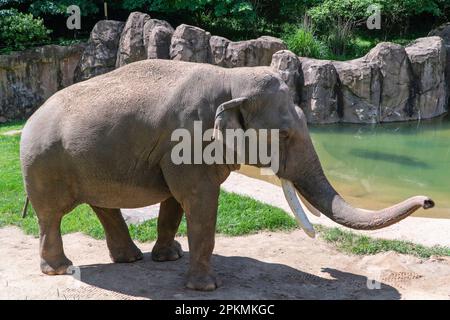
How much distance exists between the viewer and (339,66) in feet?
56.4

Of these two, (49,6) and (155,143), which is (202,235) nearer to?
(155,143)

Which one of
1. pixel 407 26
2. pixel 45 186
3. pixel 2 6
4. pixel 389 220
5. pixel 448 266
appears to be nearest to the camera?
pixel 389 220

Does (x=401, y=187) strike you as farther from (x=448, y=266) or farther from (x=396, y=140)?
(x=448, y=266)

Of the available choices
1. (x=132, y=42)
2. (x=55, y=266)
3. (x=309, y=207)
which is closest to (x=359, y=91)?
(x=132, y=42)

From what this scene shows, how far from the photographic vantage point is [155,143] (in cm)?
598

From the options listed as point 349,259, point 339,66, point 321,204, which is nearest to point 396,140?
point 339,66

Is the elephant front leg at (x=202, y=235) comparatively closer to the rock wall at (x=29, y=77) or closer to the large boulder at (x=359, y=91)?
the rock wall at (x=29, y=77)

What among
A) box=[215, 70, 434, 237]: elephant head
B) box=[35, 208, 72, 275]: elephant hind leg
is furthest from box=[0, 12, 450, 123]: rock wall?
box=[215, 70, 434, 237]: elephant head

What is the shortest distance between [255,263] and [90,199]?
76.3 inches

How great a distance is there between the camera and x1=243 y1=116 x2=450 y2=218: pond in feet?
38.7

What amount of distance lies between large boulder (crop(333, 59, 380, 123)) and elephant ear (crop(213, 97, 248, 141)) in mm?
11881

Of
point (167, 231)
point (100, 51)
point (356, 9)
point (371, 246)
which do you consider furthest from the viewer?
point (356, 9)

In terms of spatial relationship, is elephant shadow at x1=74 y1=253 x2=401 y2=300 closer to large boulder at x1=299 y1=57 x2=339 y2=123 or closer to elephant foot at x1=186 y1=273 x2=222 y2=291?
elephant foot at x1=186 y1=273 x2=222 y2=291

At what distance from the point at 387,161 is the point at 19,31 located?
9.78 metres
